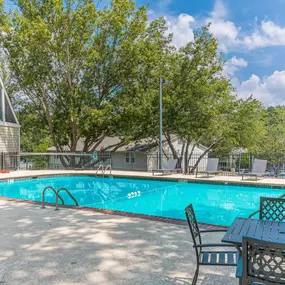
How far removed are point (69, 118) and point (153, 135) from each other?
6.25 m

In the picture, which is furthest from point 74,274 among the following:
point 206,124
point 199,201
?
point 206,124

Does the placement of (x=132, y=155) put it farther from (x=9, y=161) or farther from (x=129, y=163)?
(x=9, y=161)

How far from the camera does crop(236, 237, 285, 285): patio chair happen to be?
6.33 feet

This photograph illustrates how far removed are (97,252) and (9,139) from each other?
16.3 metres

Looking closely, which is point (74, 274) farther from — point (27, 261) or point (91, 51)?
point (91, 51)

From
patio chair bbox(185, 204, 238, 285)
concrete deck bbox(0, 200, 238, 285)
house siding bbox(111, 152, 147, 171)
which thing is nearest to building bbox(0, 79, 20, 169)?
house siding bbox(111, 152, 147, 171)

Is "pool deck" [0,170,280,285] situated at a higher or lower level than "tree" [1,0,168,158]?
lower

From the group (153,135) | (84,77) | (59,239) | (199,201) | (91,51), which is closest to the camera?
(59,239)

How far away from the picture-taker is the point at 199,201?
32.2 feet

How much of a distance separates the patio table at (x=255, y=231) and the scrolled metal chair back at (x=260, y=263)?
1.46 ft

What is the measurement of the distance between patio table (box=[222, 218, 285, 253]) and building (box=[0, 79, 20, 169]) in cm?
1623

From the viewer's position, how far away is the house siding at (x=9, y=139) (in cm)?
1761

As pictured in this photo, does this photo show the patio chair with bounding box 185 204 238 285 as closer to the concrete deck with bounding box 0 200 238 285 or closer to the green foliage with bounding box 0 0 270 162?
the concrete deck with bounding box 0 200 238 285

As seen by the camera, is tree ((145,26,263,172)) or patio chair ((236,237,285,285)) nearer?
patio chair ((236,237,285,285))
